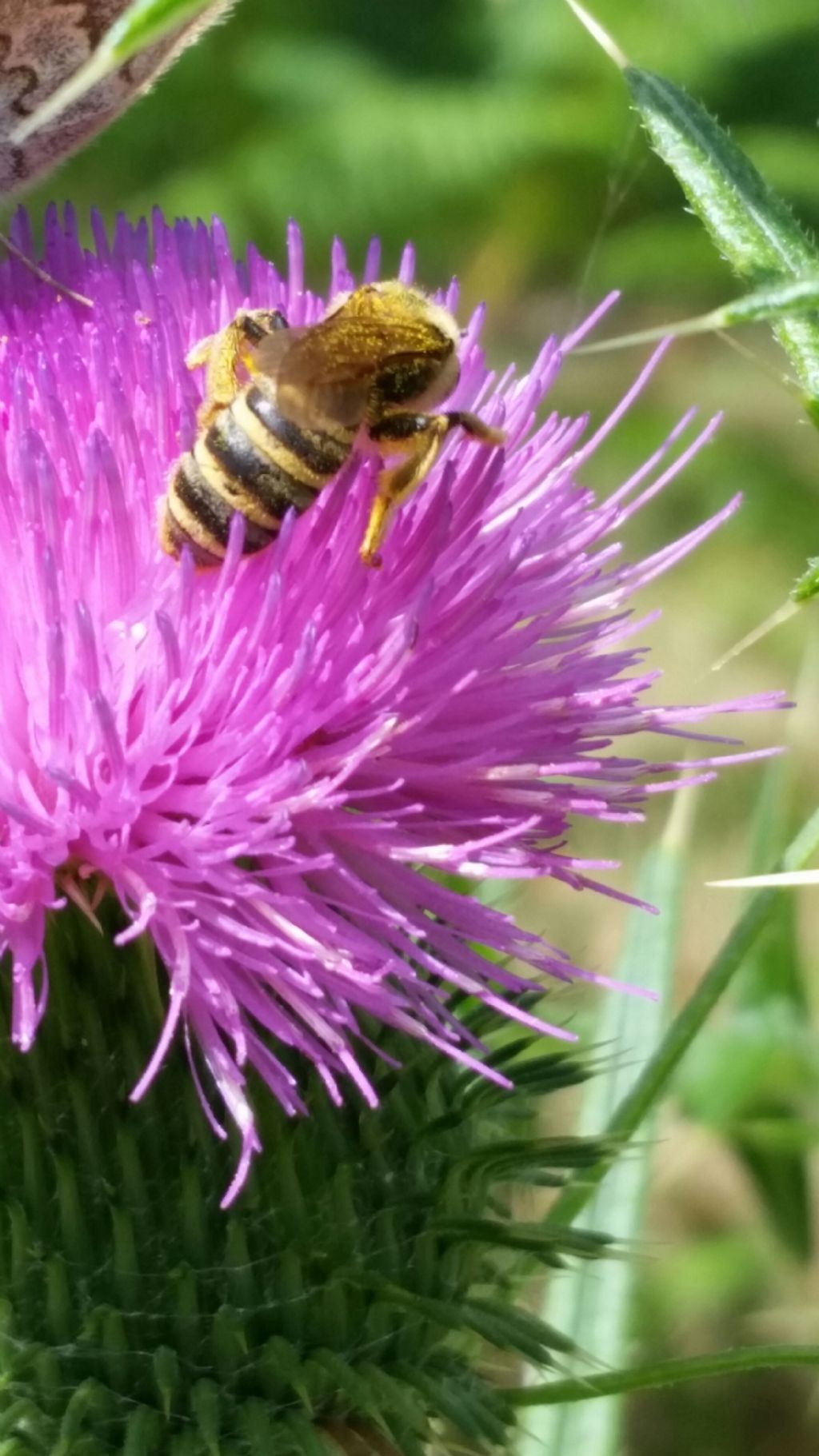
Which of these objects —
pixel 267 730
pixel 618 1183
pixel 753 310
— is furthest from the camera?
pixel 618 1183

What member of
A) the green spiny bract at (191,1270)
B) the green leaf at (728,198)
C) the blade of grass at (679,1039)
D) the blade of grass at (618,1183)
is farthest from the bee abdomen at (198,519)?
the blade of grass at (618,1183)

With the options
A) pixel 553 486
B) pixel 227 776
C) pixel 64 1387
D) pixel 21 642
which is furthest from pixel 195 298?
pixel 64 1387

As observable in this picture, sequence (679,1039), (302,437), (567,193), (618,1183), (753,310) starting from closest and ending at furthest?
(753,310) < (302,437) < (679,1039) < (618,1183) < (567,193)

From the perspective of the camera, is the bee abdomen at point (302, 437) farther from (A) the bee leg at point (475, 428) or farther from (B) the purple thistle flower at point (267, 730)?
(A) the bee leg at point (475, 428)

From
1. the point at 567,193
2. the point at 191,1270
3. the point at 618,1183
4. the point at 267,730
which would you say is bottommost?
the point at 191,1270

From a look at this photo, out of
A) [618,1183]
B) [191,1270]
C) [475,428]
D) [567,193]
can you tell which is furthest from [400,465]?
[567,193]

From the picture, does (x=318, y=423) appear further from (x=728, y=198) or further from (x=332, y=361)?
(x=728, y=198)

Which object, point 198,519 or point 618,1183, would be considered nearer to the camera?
point 198,519
